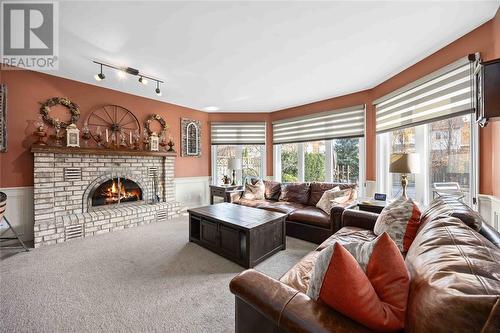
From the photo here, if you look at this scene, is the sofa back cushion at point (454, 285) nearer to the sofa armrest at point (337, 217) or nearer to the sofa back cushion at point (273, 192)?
the sofa armrest at point (337, 217)

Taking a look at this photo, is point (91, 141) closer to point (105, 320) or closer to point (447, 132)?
point (105, 320)

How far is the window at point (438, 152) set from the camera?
7.87 ft

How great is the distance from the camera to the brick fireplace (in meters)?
3.15

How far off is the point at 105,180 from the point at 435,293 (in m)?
4.58

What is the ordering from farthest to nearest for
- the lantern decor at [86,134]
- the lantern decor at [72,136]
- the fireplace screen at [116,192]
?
the fireplace screen at [116,192], the lantern decor at [86,134], the lantern decor at [72,136]

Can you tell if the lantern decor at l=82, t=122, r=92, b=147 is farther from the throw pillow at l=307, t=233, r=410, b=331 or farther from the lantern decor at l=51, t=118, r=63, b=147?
the throw pillow at l=307, t=233, r=410, b=331

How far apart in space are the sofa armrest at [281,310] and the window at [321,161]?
367 cm

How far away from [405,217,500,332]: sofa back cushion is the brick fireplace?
4.16 meters

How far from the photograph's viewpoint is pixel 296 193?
404 centimetres

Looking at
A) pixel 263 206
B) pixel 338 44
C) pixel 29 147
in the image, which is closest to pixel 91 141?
pixel 29 147

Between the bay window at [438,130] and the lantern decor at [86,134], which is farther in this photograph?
the lantern decor at [86,134]

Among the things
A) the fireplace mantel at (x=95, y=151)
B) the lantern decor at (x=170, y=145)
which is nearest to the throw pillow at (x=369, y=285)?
the fireplace mantel at (x=95, y=151)

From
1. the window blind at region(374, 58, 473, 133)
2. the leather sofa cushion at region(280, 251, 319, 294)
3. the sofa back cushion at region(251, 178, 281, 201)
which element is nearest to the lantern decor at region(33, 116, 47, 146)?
the sofa back cushion at region(251, 178, 281, 201)

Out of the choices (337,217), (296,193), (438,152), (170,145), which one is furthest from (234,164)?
(438,152)
